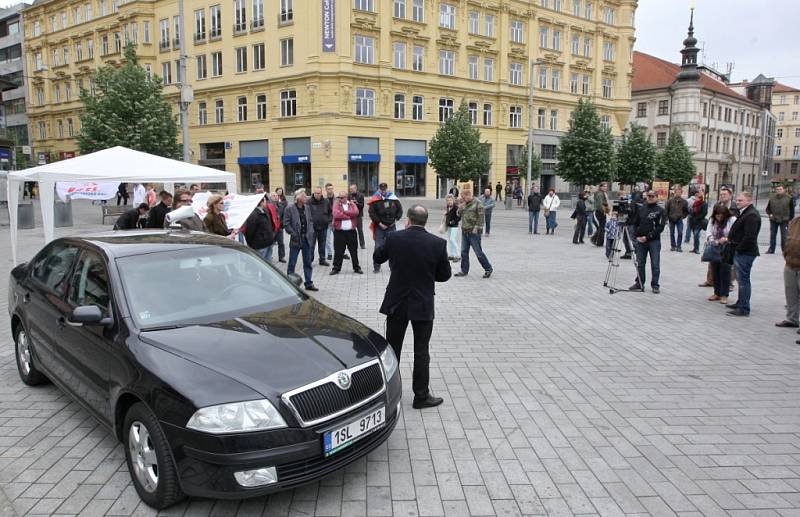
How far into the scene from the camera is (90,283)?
4.41 meters

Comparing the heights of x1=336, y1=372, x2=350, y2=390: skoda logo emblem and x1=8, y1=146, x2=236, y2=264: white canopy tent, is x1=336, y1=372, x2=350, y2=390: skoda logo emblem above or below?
below

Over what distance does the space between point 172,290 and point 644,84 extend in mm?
81640

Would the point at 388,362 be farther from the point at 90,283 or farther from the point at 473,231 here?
the point at 473,231

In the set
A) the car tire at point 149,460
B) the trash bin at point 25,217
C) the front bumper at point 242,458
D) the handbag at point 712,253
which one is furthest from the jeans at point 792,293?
the trash bin at point 25,217

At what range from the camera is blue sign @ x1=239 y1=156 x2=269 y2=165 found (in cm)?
4244

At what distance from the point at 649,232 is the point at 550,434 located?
683cm

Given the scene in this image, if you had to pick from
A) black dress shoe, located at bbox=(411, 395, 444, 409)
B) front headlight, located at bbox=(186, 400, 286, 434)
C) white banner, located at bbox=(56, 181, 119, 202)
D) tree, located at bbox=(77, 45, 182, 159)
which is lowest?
black dress shoe, located at bbox=(411, 395, 444, 409)

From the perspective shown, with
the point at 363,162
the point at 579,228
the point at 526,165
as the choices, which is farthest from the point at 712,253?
the point at 526,165

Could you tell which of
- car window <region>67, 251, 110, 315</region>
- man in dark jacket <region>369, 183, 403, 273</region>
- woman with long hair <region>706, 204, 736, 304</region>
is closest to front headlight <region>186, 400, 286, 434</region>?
car window <region>67, 251, 110, 315</region>

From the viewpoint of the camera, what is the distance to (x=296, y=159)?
40625 mm

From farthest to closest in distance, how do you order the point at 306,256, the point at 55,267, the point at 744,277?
the point at 306,256
the point at 744,277
the point at 55,267

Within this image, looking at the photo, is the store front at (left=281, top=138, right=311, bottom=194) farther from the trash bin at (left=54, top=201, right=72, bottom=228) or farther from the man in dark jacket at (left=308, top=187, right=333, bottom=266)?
the man in dark jacket at (left=308, top=187, right=333, bottom=266)

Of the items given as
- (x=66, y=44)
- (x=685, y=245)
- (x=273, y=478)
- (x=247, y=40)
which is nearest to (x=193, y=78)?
(x=247, y=40)

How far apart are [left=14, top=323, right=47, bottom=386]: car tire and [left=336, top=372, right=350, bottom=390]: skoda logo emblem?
348cm
